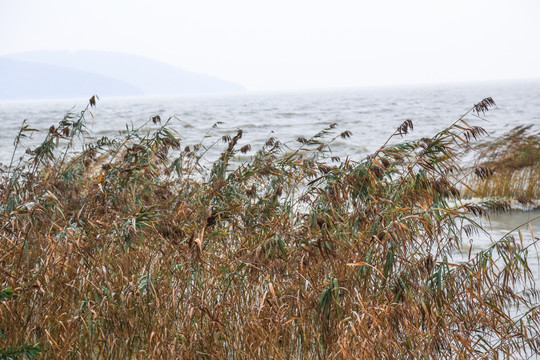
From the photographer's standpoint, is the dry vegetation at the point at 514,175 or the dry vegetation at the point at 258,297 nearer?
the dry vegetation at the point at 258,297

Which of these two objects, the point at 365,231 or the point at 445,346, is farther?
the point at 365,231

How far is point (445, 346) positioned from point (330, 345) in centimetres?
66

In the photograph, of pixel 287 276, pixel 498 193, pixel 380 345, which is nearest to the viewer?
pixel 380 345

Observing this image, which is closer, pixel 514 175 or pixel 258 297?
pixel 258 297

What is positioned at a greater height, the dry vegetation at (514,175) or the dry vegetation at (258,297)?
the dry vegetation at (258,297)

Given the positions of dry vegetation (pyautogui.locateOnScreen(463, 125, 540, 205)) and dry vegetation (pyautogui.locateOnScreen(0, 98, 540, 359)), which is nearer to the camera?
dry vegetation (pyautogui.locateOnScreen(0, 98, 540, 359))

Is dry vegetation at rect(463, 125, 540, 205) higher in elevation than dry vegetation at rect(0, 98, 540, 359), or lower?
lower

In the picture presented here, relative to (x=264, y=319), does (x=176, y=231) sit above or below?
above

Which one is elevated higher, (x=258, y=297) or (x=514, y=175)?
(x=258, y=297)

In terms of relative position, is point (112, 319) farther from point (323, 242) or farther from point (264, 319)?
point (323, 242)

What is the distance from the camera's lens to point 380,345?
116 inches

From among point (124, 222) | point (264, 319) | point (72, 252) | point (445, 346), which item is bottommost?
point (445, 346)

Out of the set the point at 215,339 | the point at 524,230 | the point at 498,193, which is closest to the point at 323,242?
the point at 215,339

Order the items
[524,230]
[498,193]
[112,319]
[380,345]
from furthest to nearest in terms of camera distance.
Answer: [498,193] → [524,230] → [112,319] → [380,345]
